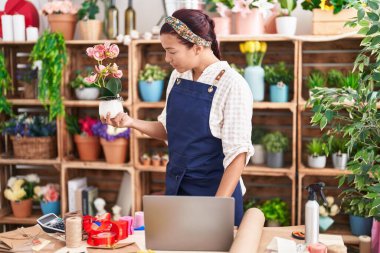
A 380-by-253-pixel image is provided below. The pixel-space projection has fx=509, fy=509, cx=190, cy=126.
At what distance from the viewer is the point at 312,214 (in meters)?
1.73

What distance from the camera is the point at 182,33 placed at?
202 centimetres

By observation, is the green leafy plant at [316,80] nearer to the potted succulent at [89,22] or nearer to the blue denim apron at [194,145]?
the blue denim apron at [194,145]

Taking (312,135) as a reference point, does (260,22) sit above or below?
above

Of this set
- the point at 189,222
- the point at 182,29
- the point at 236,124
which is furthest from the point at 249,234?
the point at 182,29

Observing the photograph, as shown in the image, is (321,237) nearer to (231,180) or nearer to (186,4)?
(231,180)

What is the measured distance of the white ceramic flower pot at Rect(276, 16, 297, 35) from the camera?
3.36 metres

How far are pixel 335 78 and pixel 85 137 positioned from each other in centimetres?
183

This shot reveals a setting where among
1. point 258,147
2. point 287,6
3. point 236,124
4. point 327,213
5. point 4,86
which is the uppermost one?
point 287,6

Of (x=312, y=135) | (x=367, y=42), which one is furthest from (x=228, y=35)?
(x=367, y=42)

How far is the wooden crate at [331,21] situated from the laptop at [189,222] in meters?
2.10

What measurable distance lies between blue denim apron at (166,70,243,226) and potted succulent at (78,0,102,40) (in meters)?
1.60

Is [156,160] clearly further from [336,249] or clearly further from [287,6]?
[336,249]

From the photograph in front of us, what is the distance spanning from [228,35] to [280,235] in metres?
1.87

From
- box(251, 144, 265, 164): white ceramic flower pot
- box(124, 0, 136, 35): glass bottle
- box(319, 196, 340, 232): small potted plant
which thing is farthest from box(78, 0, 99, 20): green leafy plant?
box(319, 196, 340, 232): small potted plant
